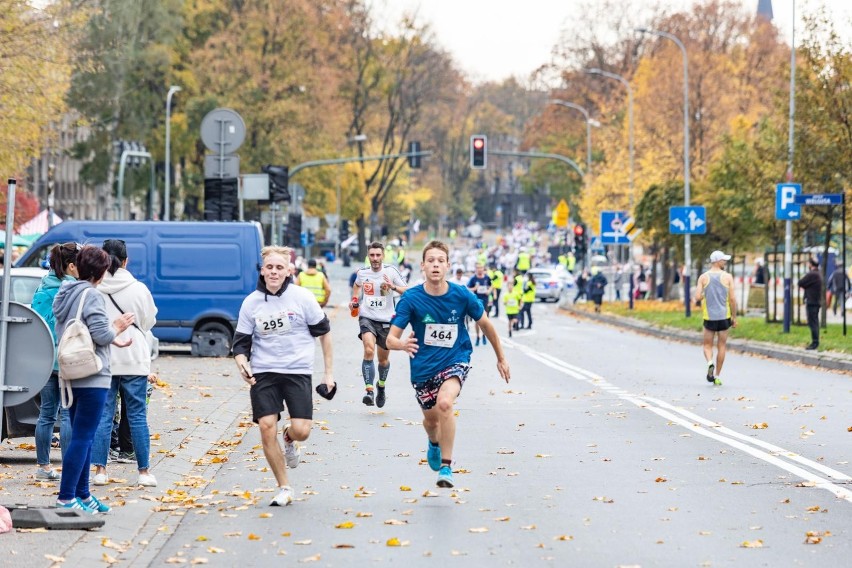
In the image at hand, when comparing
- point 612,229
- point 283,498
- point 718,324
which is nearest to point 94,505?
point 283,498

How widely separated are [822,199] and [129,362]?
21.0 metres

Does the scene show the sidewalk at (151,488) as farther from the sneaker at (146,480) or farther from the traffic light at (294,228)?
the traffic light at (294,228)

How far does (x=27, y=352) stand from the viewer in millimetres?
9453

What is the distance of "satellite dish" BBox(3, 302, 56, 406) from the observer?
30.9 feet

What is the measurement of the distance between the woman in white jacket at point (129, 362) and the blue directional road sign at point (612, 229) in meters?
43.4

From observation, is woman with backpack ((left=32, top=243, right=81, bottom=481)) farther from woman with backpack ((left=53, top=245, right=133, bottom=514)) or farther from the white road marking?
the white road marking

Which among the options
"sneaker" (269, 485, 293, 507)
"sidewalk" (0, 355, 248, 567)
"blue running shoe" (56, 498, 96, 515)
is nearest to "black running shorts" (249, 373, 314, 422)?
"sneaker" (269, 485, 293, 507)

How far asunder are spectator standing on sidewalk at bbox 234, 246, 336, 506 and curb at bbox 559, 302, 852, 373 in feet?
54.5

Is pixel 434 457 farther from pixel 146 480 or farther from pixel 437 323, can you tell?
pixel 146 480

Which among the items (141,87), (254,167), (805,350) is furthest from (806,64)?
(141,87)

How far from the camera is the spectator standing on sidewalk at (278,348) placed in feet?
34.4

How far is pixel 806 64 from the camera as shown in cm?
3350

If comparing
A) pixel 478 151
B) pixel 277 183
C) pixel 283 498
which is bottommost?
pixel 283 498

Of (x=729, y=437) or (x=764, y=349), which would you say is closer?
(x=729, y=437)
